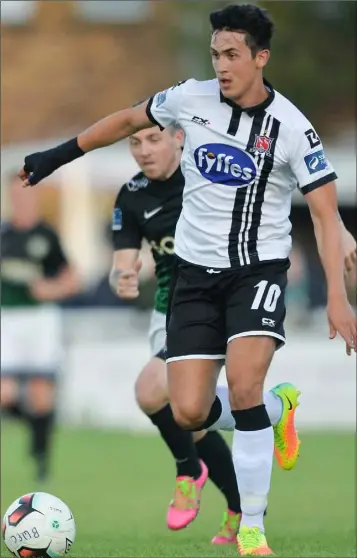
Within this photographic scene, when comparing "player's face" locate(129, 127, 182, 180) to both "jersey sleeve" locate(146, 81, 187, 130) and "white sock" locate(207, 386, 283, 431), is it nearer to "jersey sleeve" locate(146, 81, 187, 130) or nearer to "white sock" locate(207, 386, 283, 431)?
"jersey sleeve" locate(146, 81, 187, 130)

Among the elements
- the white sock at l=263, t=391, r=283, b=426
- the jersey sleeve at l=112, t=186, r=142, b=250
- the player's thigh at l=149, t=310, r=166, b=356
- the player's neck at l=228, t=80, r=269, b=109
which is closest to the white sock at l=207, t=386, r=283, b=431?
the white sock at l=263, t=391, r=283, b=426

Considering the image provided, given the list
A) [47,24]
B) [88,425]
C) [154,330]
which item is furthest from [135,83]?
[154,330]

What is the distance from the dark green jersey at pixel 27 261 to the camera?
13297 mm

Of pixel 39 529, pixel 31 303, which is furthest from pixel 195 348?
pixel 31 303

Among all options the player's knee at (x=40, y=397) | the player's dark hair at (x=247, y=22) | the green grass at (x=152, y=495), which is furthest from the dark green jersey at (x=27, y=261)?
the player's dark hair at (x=247, y=22)

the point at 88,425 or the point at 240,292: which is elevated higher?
the point at 240,292

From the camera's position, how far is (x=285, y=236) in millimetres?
7125

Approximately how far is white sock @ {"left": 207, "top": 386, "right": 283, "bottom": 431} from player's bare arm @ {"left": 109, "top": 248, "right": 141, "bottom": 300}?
0.99 m

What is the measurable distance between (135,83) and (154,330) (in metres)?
24.8

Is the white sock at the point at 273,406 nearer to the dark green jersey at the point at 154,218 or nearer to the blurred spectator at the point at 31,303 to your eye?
the dark green jersey at the point at 154,218

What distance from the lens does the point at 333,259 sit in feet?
22.0

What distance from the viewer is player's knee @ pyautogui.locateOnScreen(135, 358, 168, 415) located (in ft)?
27.2

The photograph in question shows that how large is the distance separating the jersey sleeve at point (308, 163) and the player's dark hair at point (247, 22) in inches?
18.9

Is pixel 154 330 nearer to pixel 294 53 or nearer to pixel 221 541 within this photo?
pixel 221 541
